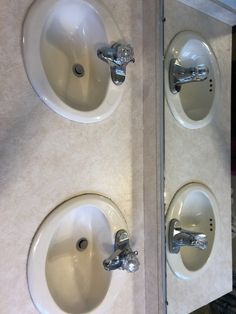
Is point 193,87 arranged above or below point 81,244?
above

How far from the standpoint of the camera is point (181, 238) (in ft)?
3.51

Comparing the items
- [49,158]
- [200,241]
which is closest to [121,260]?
[200,241]

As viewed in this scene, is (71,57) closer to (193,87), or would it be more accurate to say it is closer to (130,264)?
(193,87)

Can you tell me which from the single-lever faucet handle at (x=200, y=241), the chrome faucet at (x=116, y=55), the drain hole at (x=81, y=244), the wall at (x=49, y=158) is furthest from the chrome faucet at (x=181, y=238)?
the chrome faucet at (x=116, y=55)

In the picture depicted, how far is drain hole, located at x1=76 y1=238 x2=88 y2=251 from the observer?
1042mm

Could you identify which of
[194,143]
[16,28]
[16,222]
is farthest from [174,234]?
[16,28]

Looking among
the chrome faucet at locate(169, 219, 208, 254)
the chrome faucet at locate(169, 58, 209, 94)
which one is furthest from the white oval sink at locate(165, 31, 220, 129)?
the chrome faucet at locate(169, 219, 208, 254)

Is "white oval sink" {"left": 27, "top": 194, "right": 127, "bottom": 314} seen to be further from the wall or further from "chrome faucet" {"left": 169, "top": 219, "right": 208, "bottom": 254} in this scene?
"chrome faucet" {"left": 169, "top": 219, "right": 208, "bottom": 254}

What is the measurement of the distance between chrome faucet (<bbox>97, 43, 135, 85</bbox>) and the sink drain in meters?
0.09

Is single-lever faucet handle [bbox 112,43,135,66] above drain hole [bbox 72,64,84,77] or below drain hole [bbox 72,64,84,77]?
above

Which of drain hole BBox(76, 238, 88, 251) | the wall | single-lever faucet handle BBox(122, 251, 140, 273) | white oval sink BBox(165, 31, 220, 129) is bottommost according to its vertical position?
single-lever faucet handle BBox(122, 251, 140, 273)

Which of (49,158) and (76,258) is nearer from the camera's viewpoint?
(49,158)

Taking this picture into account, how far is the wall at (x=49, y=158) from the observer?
83 cm

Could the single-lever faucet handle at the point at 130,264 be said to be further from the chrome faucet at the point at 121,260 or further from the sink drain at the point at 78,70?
the sink drain at the point at 78,70
